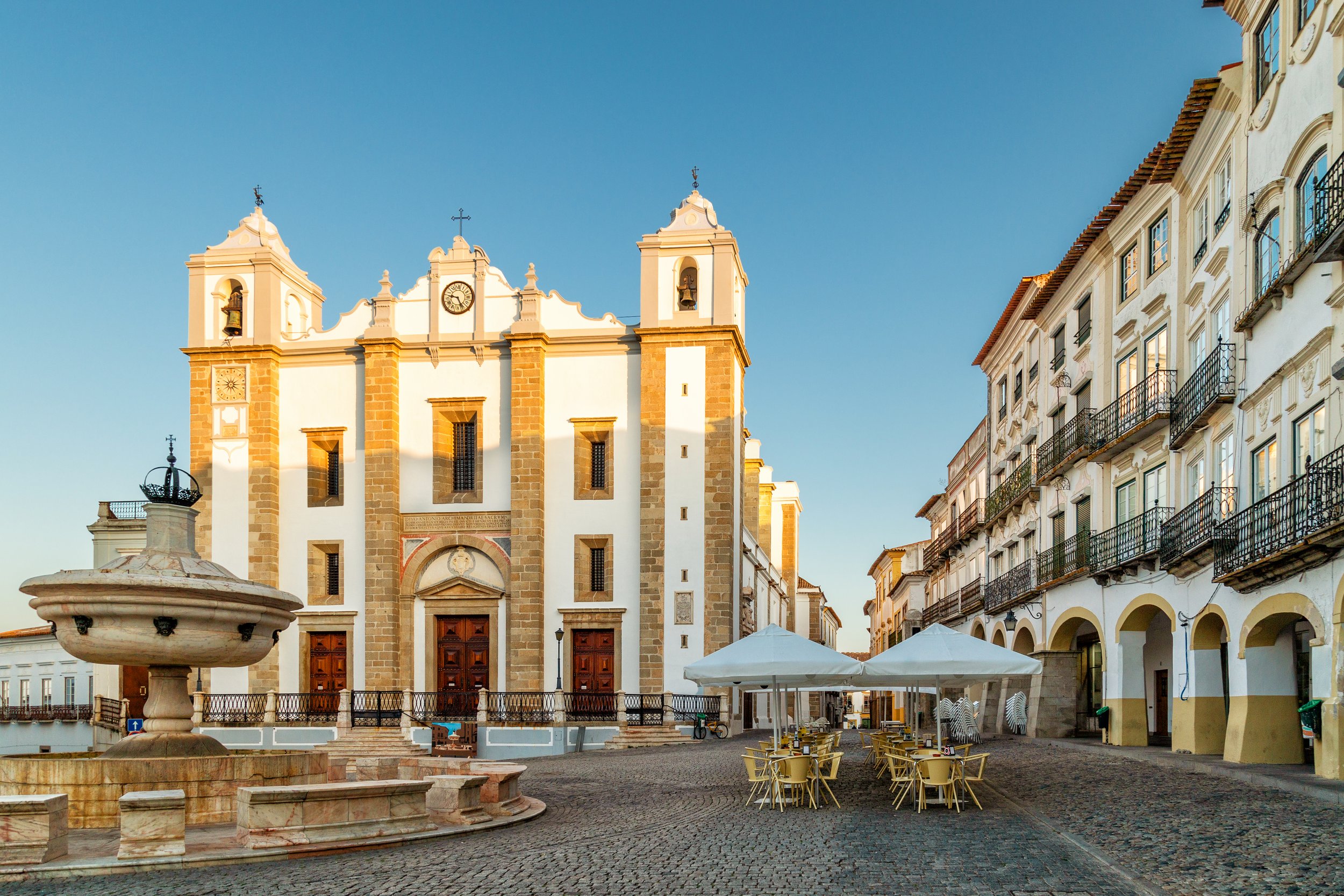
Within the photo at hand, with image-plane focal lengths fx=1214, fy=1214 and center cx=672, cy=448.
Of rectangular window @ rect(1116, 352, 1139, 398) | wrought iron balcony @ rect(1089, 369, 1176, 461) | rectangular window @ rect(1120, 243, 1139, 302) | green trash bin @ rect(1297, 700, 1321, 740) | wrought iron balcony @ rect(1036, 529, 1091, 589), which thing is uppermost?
rectangular window @ rect(1120, 243, 1139, 302)

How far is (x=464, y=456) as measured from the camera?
119 ft

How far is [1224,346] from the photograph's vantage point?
19328mm

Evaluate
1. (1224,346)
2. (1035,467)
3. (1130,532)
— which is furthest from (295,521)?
(1224,346)

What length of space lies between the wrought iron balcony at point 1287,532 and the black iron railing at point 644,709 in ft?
53.1

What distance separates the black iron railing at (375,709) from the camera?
103 feet

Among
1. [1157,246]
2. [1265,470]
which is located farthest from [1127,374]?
[1265,470]

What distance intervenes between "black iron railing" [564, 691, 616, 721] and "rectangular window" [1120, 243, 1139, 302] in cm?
1641

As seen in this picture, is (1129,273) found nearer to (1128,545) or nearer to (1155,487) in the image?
(1155,487)

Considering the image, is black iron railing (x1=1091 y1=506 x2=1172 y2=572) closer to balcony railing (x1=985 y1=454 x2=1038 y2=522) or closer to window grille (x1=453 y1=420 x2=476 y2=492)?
balcony railing (x1=985 y1=454 x2=1038 y2=522)

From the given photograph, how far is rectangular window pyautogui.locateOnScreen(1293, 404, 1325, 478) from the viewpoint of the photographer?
15.3 metres

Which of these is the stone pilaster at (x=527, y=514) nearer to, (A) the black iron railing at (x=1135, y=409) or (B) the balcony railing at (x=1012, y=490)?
(B) the balcony railing at (x=1012, y=490)

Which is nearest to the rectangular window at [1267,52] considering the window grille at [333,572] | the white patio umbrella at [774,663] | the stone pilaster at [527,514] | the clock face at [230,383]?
the white patio umbrella at [774,663]

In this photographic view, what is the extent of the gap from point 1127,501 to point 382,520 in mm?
20509

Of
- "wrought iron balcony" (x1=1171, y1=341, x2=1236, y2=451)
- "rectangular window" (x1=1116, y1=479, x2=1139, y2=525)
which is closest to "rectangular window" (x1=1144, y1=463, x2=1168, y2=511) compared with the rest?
"rectangular window" (x1=1116, y1=479, x2=1139, y2=525)
